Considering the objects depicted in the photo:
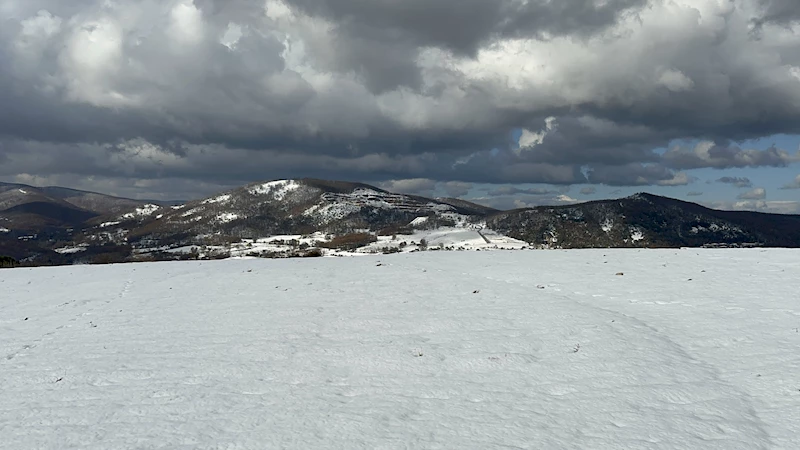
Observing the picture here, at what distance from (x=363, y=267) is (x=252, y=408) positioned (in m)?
16.5

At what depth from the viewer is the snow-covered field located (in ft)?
21.3

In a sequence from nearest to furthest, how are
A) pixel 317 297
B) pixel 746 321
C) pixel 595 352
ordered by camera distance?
pixel 595 352 → pixel 746 321 → pixel 317 297

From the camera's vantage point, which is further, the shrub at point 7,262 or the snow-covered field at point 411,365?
the shrub at point 7,262

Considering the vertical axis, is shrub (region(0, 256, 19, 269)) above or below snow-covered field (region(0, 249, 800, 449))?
below

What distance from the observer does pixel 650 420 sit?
692cm

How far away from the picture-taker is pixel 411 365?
30.5 feet

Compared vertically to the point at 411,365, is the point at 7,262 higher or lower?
lower

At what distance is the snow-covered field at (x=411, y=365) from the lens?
6.49m

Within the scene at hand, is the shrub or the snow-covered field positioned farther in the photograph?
the shrub

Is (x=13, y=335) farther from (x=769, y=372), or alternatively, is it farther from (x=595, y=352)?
(x=769, y=372)

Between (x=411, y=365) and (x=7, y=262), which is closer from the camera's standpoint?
(x=411, y=365)

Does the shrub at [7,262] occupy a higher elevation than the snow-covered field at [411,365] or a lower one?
lower

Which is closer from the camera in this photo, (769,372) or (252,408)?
(252,408)

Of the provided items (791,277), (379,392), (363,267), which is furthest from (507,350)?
(791,277)
